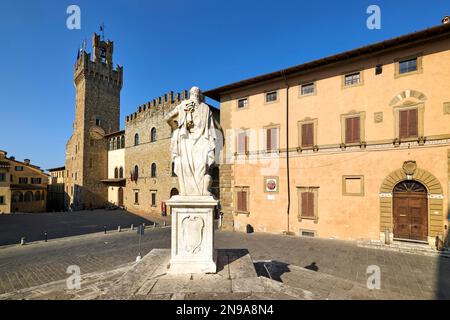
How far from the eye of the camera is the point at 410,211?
1189cm

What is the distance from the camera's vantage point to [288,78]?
15.8 m

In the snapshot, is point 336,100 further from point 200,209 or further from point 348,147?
point 200,209

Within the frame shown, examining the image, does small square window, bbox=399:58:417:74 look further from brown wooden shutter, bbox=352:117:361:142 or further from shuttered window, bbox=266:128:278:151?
→ shuttered window, bbox=266:128:278:151

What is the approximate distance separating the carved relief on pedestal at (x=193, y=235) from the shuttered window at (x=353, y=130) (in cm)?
1220

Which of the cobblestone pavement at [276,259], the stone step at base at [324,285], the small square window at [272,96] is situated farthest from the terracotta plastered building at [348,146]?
the stone step at base at [324,285]

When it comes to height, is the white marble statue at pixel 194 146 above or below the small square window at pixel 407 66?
below

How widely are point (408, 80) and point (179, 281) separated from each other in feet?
48.5

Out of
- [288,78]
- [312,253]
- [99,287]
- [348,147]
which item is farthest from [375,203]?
[99,287]

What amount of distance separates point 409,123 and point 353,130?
2.60m

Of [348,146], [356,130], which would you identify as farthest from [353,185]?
[356,130]

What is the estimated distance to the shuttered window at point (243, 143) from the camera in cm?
1719

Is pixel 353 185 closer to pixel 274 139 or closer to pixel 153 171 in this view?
pixel 274 139

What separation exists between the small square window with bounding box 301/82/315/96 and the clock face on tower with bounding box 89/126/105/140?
34317mm

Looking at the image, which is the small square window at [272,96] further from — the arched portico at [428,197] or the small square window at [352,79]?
the arched portico at [428,197]
